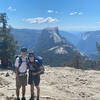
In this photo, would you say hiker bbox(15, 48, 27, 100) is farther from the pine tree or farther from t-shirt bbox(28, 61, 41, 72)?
the pine tree

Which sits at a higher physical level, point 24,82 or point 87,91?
point 24,82

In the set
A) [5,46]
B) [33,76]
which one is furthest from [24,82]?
[5,46]

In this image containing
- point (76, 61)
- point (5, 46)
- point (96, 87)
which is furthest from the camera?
point (76, 61)

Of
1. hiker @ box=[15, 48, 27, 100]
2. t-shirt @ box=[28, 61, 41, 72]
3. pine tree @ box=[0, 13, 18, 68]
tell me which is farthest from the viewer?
pine tree @ box=[0, 13, 18, 68]

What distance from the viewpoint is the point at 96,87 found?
15.9 metres

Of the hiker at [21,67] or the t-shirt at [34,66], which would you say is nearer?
the hiker at [21,67]

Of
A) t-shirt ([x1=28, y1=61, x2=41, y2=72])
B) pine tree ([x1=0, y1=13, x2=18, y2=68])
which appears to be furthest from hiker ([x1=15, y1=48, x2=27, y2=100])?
pine tree ([x1=0, y1=13, x2=18, y2=68])

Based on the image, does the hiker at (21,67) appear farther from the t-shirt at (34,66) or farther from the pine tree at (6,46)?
the pine tree at (6,46)

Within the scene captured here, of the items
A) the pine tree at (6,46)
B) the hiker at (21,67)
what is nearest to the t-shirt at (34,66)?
the hiker at (21,67)

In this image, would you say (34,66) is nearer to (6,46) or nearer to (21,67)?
(21,67)

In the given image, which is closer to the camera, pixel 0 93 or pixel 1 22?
pixel 0 93


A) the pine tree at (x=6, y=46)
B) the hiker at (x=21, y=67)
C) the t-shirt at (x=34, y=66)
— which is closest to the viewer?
the hiker at (x=21, y=67)

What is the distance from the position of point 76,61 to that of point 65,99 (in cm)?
3885

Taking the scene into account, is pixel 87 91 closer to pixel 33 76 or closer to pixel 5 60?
pixel 33 76
